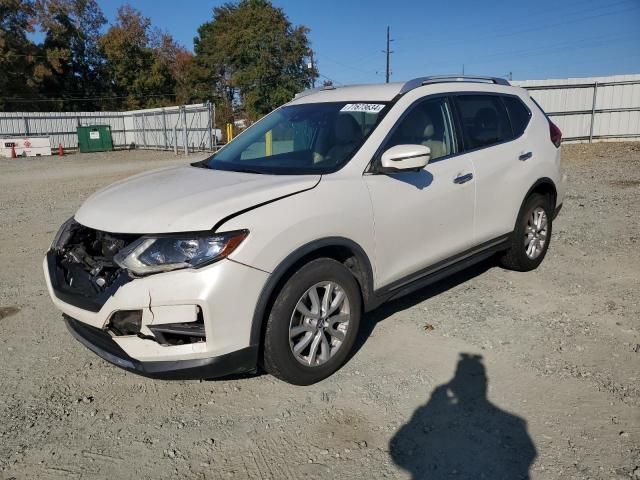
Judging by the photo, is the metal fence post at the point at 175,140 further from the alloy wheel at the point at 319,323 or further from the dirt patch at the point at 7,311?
the alloy wheel at the point at 319,323

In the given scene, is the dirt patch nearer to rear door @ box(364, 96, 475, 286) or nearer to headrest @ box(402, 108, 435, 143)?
rear door @ box(364, 96, 475, 286)

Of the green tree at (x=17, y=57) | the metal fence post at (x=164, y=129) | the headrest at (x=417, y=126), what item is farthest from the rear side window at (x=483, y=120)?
the green tree at (x=17, y=57)

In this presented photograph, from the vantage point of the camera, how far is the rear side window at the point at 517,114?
4957 mm

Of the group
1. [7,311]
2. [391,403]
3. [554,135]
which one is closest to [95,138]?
[7,311]

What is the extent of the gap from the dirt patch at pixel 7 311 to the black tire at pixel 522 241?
4.54 metres

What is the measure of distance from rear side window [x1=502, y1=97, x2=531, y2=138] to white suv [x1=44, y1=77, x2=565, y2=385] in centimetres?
9

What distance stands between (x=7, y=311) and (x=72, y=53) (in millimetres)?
55128

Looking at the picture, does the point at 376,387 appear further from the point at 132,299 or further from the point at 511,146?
the point at 511,146

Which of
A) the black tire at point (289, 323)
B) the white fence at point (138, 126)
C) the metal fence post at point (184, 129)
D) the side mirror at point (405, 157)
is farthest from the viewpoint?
the white fence at point (138, 126)

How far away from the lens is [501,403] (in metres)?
3.08

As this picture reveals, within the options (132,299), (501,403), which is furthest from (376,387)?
(132,299)

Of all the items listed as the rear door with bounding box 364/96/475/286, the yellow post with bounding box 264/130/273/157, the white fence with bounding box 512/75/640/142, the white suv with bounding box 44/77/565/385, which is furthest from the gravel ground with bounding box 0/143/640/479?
the white fence with bounding box 512/75/640/142

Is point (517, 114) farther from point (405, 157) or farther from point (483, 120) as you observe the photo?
point (405, 157)

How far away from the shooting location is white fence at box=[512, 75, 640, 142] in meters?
20.0
